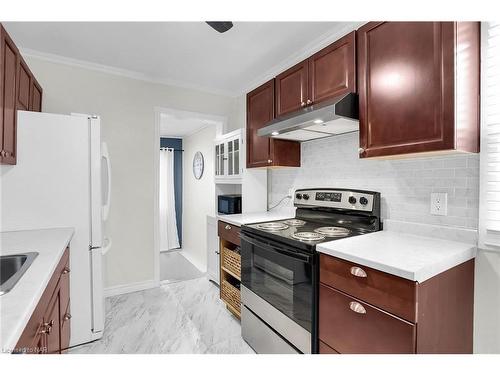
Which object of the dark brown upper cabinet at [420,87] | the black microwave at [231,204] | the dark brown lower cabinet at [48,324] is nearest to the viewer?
the dark brown lower cabinet at [48,324]

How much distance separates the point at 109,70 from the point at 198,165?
2.17 meters

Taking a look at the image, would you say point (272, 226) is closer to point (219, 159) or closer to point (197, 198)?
point (219, 159)

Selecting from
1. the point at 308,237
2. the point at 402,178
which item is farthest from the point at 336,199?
the point at 308,237

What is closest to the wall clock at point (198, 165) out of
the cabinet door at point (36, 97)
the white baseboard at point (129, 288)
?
the white baseboard at point (129, 288)

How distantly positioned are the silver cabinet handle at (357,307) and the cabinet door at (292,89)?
1.41m

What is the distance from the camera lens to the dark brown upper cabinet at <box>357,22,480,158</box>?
3.86 ft

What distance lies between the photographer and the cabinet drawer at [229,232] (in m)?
2.22

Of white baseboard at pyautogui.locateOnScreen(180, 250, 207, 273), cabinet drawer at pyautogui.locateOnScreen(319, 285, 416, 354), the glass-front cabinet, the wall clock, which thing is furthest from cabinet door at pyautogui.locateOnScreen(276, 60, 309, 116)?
white baseboard at pyautogui.locateOnScreen(180, 250, 207, 273)

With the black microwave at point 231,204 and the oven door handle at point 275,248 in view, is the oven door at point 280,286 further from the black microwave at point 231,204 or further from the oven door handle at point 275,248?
the black microwave at point 231,204

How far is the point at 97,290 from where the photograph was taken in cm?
195

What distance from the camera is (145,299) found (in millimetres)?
2732

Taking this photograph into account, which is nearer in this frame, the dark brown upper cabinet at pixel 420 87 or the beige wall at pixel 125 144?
the dark brown upper cabinet at pixel 420 87
